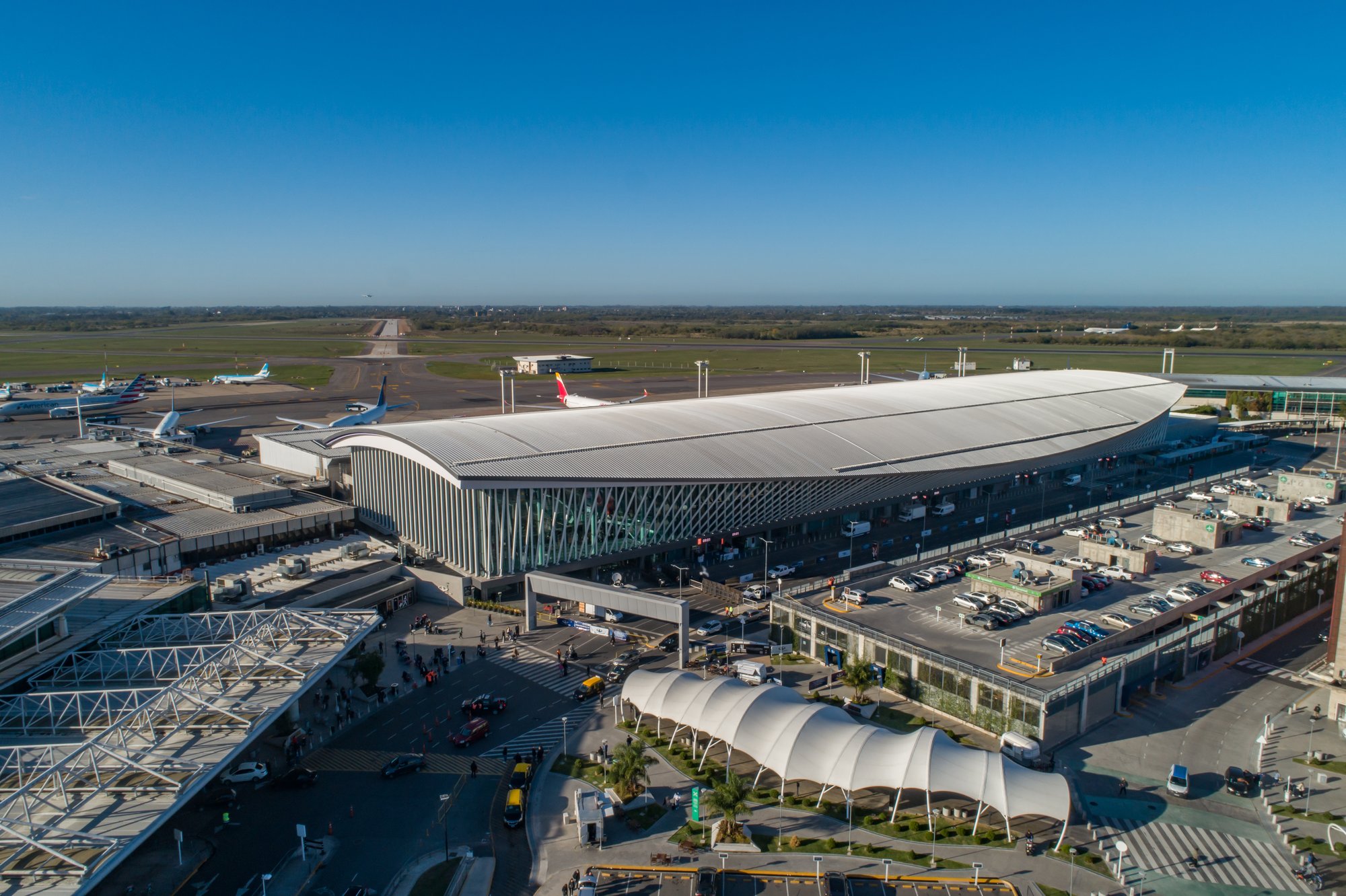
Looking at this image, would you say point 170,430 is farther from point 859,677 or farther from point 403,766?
point 859,677

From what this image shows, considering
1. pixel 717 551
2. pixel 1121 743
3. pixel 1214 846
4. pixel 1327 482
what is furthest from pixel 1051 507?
pixel 1214 846

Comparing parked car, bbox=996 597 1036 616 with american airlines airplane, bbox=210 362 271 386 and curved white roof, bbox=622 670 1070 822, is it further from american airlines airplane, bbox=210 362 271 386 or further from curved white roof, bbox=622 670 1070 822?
american airlines airplane, bbox=210 362 271 386

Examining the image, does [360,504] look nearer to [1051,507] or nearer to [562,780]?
[562,780]

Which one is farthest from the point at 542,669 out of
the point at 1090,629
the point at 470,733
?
the point at 1090,629

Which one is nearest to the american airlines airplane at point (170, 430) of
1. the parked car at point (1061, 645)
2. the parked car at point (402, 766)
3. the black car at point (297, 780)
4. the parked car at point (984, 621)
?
the black car at point (297, 780)

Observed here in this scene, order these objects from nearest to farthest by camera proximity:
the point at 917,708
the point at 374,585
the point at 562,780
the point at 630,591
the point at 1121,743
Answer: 1. the point at 562,780
2. the point at 1121,743
3. the point at 917,708
4. the point at 630,591
5. the point at 374,585

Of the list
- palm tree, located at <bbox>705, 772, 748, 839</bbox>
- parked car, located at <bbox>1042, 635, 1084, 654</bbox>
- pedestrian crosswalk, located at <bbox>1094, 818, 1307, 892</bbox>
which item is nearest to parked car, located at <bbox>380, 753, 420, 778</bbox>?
palm tree, located at <bbox>705, 772, 748, 839</bbox>

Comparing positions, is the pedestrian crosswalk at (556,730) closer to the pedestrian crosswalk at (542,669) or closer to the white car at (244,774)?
the pedestrian crosswalk at (542,669)
